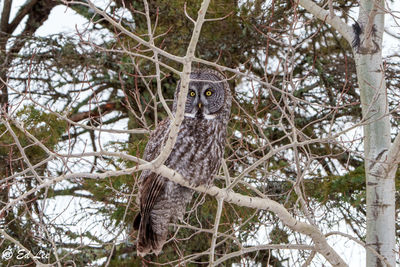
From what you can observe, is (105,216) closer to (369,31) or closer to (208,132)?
(208,132)

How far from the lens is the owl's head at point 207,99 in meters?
4.96

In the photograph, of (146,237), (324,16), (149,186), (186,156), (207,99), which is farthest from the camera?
(324,16)

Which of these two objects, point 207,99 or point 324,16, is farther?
point 324,16

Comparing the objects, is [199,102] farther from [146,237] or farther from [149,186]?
[146,237]

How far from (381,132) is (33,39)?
4.53 meters

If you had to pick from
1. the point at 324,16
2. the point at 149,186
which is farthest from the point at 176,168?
the point at 324,16

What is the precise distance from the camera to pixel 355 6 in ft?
23.5

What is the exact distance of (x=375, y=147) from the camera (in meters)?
5.16

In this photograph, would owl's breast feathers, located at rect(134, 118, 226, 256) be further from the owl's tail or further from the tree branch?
the tree branch

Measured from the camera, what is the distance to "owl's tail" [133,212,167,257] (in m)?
5.02

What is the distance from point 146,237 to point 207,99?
4.39ft

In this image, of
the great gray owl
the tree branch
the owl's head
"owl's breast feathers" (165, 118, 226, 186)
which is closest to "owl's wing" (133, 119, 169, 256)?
the great gray owl

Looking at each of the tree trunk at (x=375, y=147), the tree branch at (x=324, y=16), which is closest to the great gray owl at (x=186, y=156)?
the tree branch at (x=324, y=16)

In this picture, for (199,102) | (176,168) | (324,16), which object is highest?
(324,16)
